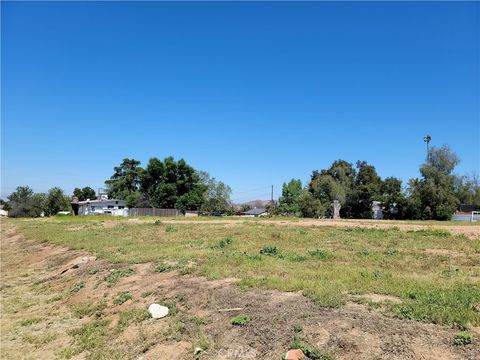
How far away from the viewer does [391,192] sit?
5738cm

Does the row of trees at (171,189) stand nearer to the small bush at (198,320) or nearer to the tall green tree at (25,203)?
the tall green tree at (25,203)

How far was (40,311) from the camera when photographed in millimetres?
8656

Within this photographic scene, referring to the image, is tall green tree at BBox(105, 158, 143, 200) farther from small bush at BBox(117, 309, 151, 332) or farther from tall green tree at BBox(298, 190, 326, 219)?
small bush at BBox(117, 309, 151, 332)

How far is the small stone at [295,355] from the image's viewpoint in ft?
14.6

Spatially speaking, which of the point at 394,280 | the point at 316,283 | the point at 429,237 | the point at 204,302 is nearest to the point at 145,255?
the point at 204,302

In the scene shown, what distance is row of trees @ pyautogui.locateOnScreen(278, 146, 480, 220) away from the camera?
1901 inches

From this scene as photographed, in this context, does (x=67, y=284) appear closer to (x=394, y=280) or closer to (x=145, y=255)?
(x=145, y=255)

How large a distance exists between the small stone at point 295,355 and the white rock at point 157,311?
298 cm

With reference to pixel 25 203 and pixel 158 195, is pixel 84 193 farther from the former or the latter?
pixel 158 195

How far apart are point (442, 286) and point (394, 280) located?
0.87m

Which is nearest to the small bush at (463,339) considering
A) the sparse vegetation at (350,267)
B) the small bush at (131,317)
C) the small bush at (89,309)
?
the sparse vegetation at (350,267)

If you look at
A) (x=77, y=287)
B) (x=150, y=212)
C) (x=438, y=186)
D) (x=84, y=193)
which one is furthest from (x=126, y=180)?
(x=77, y=287)

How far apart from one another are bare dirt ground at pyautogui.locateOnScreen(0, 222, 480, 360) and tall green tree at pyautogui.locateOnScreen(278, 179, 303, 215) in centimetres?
6534

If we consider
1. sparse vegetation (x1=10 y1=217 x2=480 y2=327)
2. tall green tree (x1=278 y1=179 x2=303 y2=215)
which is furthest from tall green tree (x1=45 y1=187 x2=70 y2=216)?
sparse vegetation (x1=10 y1=217 x2=480 y2=327)
